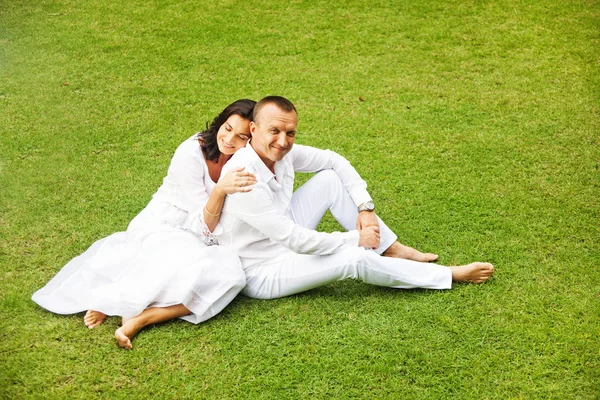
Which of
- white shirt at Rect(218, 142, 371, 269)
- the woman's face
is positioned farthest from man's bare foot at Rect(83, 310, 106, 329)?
the woman's face

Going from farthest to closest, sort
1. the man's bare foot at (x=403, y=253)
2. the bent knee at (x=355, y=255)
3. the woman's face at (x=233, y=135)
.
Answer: the man's bare foot at (x=403, y=253), the woman's face at (x=233, y=135), the bent knee at (x=355, y=255)

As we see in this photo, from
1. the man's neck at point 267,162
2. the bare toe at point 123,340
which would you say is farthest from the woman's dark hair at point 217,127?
the bare toe at point 123,340

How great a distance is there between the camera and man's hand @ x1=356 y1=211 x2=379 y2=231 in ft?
14.0

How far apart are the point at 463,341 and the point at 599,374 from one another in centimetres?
73

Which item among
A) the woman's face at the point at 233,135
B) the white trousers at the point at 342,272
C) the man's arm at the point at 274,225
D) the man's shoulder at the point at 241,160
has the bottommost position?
the white trousers at the point at 342,272

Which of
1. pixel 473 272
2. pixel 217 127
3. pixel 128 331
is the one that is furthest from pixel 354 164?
pixel 128 331

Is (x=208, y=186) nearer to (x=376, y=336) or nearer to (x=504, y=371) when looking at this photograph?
(x=376, y=336)

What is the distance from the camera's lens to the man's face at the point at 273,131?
3.90 meters

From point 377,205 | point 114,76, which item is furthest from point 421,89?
point 114,76

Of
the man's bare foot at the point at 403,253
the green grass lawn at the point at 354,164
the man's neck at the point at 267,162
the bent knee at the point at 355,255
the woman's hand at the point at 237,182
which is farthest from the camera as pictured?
the man's bare foot at the point at 403,253

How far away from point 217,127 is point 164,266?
3.35ft

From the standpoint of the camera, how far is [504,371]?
359 centimetres

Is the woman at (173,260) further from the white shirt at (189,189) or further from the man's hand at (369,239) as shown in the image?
the man's hand at (369,239)

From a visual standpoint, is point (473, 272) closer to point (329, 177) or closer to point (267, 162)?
point (329, 177)
